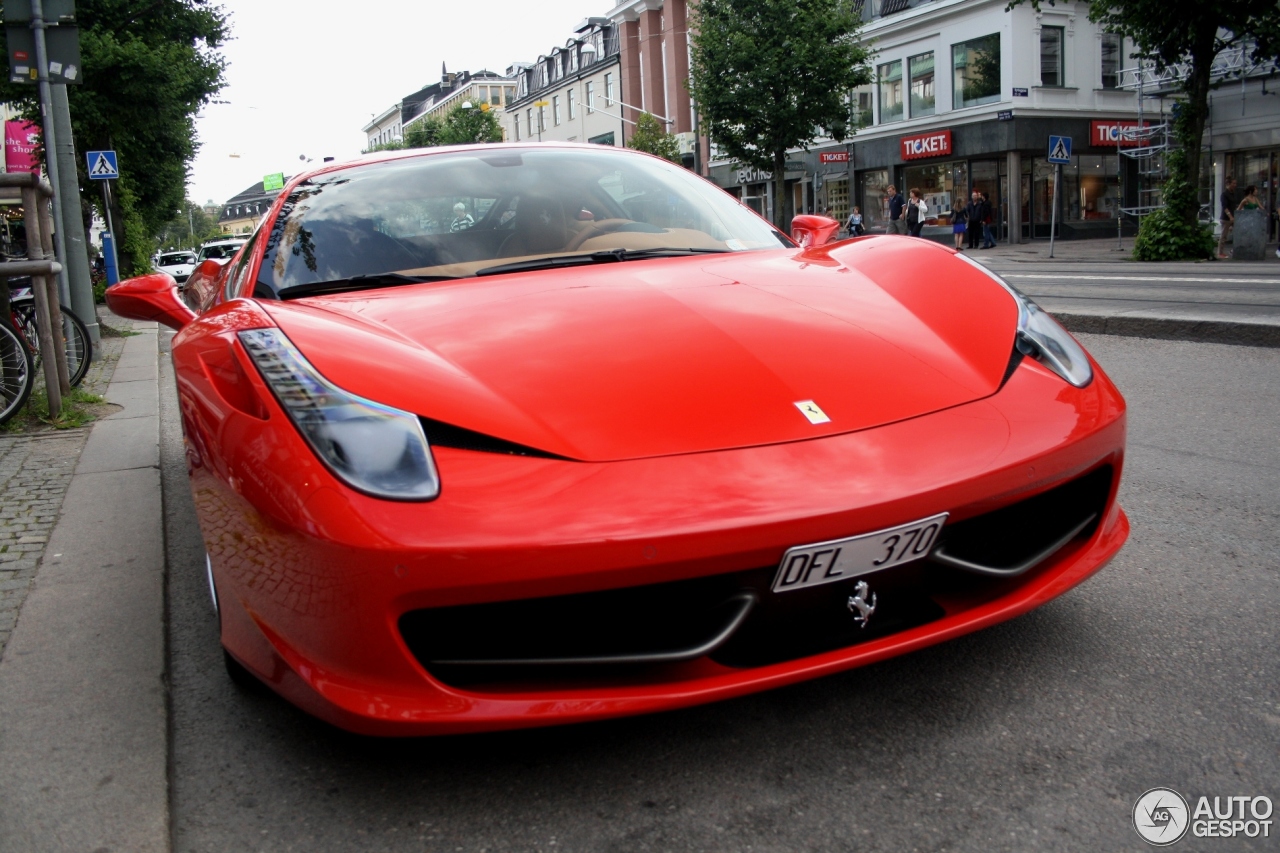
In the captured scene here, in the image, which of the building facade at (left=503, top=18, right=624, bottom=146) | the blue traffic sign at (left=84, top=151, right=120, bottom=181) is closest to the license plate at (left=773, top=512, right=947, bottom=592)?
the blue traffic sign at (left=84, top=151, right=120, bottom=181)

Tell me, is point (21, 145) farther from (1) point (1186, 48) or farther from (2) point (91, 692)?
(2) point (91, 692)

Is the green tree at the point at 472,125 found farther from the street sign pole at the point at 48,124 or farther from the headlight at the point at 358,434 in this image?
the headlight at the point at 358,434

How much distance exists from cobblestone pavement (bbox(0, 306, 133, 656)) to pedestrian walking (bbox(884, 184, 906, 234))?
2817cm

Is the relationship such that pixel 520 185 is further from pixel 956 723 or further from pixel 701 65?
pixel 701 65

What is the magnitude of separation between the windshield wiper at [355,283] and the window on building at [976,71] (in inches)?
1226

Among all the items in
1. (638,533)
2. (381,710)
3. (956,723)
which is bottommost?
(956,723)

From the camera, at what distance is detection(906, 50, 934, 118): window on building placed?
108ft

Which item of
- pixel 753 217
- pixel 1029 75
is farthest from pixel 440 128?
pixel 753 217

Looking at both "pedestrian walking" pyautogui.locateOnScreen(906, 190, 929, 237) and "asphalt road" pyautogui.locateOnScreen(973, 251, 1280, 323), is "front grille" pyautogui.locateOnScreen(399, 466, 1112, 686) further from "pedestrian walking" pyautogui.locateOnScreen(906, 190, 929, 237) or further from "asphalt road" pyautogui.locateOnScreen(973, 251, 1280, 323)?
"pedestrian walking" pyautogui.locateOnScreen(906, 190, 929, 237)

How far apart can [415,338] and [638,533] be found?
0.76 m

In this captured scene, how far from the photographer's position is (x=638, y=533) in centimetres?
164

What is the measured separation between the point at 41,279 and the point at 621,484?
5258mm

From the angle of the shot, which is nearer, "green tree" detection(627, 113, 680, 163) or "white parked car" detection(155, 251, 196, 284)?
"white parked car" detection(155, 251, 196, 284)

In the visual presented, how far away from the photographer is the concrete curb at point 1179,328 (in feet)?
22.0
